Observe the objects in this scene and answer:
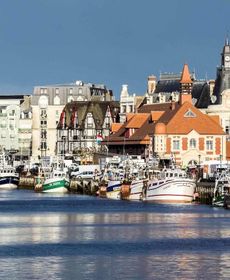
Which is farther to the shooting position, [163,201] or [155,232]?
[163,201]

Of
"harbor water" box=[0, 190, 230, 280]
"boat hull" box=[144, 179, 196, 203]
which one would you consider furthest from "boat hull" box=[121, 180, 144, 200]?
"harbor water" box=[0, 190, 230, 280]

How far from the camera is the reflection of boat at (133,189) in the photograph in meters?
168

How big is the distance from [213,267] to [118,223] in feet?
124

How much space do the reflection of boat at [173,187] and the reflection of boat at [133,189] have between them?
786cm

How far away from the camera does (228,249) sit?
93.2 m

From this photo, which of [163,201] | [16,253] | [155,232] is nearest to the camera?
[16,253]

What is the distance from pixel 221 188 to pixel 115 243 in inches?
1995

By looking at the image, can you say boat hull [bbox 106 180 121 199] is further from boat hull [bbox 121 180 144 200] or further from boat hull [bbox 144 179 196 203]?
boat hull [bbox 144 179 196 203]

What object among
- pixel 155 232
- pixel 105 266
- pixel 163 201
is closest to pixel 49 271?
pixel 105 266

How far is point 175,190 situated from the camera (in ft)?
505

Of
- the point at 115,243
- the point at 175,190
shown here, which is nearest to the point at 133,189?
the point at 175,190

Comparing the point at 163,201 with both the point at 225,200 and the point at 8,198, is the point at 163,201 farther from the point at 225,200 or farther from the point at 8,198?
the point at 8,198

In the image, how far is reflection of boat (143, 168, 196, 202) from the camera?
154 metres

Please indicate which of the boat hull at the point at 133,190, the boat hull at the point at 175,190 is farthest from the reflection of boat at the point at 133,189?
the boat hull at the point at 175,190
